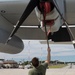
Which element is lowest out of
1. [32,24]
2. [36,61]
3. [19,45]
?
[36,61]

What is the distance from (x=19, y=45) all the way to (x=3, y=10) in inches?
88.1

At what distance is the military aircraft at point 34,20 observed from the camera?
623 centimetres

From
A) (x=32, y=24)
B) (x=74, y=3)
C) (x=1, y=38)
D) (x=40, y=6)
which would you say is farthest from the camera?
(x=32, y=24)

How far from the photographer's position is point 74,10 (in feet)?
26.5

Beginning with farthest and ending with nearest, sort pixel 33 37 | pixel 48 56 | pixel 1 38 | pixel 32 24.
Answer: pixel 33 37, pixel 32 24, pixel 1 38, pixel 48 56

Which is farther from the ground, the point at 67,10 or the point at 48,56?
the point at 67,10

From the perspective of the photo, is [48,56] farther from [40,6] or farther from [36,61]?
[40,6]

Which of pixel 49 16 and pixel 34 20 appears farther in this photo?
pixel 34 20

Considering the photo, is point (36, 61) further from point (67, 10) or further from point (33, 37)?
point (33, 37)

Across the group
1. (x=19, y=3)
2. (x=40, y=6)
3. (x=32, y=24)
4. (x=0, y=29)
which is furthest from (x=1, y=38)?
(x=40, y=6)

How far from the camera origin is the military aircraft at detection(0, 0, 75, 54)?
6227 millimetres

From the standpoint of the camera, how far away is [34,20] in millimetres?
9281

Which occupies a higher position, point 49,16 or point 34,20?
point 34,20

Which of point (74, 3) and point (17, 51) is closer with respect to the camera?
point (74, 3)
